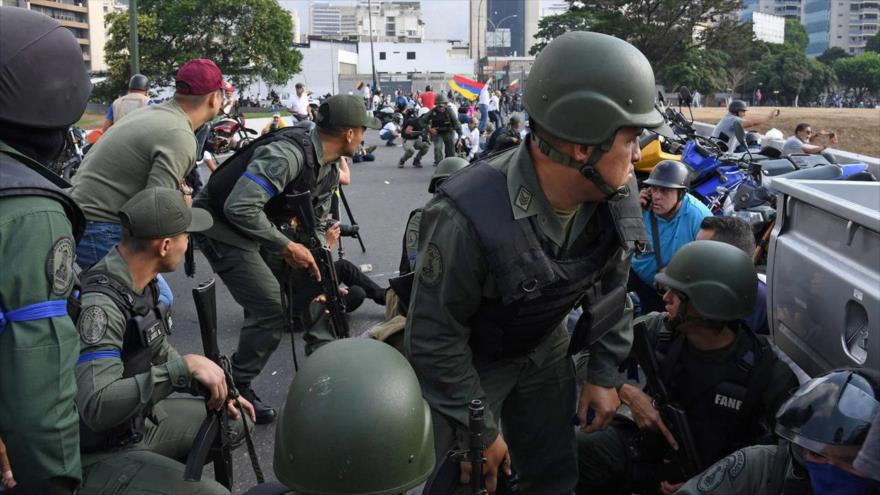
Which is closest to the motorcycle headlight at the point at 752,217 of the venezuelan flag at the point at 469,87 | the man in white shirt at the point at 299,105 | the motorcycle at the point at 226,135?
the motorcycle at the point at 226,135

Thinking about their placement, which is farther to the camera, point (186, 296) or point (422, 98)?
point (422, 98)

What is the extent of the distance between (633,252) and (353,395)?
142 centimetres

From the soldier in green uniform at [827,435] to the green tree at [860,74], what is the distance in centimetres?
10791

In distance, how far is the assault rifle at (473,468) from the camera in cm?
222

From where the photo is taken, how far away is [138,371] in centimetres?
296

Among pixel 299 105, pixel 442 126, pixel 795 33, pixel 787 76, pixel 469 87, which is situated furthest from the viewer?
pixel 795 33

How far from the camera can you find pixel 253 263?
4953 millimetres

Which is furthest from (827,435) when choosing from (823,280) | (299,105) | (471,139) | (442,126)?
(299,105)

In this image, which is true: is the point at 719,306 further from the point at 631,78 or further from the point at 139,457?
the point at 139,457

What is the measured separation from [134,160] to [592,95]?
284cm

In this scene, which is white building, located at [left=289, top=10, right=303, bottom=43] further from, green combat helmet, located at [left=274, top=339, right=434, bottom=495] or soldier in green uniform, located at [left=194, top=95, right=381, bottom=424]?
green combat helmet, located at [left=274, top=339, right=434, bottom=495]

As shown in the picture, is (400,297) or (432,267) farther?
(400,297)

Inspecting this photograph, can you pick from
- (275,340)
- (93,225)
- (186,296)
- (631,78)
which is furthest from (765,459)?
(186,296)

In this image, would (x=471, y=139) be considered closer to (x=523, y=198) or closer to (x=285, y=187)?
(x=285, y=187)
